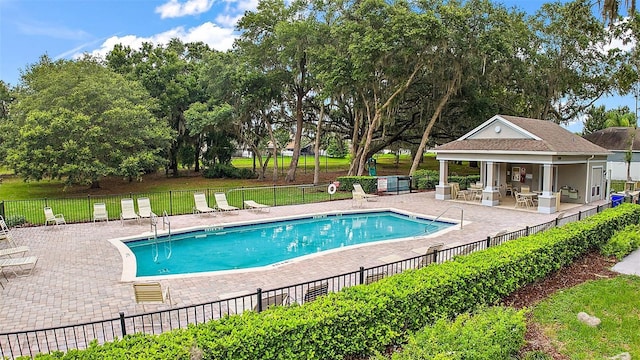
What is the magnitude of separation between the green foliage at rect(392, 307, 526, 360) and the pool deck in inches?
143

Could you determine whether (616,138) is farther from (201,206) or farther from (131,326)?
(131,326)

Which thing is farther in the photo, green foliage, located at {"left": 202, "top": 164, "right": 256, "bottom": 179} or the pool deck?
green foliage, located at {"left": 202, "top": 164, "right": 256, "bottom": 179}

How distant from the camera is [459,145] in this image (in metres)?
20.7

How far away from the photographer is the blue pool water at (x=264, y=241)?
11.3 meters

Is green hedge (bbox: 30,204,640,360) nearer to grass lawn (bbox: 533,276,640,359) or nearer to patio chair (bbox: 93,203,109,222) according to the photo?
grass lawn (bbox: 533,276,640,359)

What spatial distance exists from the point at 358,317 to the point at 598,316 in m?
4.53

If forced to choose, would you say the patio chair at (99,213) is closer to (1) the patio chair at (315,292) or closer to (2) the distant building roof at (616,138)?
(1) the patio chair at (315,292)

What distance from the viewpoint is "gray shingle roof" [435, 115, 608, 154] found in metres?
17.5

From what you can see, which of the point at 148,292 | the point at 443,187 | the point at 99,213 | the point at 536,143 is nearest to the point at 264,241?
the point at 99,213

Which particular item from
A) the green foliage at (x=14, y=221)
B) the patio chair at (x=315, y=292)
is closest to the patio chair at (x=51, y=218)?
the green foliage at (x=14, y=221)

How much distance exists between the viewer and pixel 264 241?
13.7m

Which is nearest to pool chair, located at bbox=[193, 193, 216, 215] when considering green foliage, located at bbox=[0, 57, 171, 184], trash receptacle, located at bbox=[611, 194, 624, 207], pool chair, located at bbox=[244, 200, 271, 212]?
pool chair, located at bbox=[244, 200, 271, 212]

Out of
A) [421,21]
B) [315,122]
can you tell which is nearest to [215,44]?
[315,122]

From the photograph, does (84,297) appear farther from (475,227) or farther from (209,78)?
(209,78)
